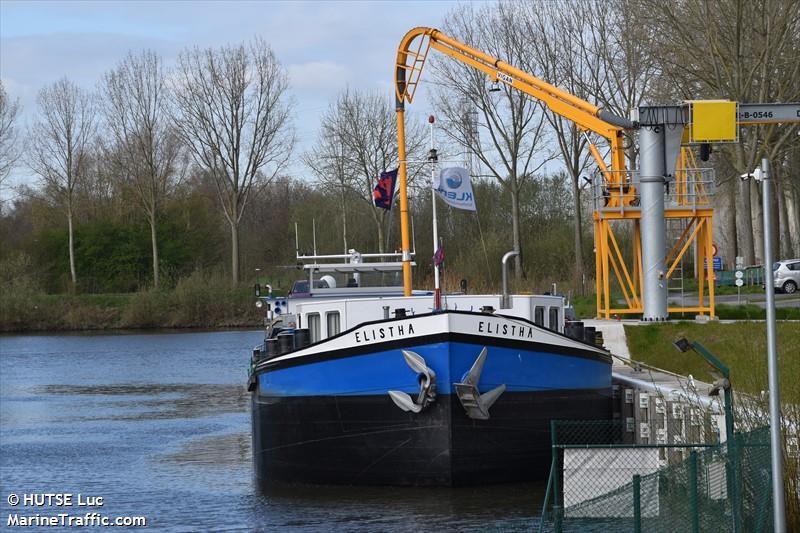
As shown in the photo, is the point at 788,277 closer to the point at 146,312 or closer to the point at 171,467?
the point at 171,467

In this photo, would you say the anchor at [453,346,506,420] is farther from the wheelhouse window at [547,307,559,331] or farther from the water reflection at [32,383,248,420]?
the water reflection at [32,383,248,420]

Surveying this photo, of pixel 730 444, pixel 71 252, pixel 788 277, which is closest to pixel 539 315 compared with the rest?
pixel 730 444

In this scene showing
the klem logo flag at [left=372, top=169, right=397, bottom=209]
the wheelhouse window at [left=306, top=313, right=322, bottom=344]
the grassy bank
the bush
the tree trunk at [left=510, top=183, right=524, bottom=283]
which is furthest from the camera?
the bush

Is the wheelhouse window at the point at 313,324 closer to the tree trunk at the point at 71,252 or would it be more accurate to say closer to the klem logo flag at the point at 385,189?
the klem logo flag at the point at 385,189

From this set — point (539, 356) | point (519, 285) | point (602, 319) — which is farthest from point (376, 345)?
point (519, 285)

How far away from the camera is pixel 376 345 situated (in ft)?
57.6

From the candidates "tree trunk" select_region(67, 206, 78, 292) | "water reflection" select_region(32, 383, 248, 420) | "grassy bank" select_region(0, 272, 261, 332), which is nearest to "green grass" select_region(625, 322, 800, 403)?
"water reflection" select_region(32, 383, 248, 420)

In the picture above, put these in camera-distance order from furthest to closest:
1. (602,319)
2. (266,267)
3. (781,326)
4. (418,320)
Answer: (266,267)
(602,319)
(781,326)
(418,320)

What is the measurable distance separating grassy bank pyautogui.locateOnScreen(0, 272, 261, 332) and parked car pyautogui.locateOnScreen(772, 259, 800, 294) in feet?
96.1

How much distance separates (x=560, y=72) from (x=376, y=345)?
1518 inches

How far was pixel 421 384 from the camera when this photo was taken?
17.2 metres

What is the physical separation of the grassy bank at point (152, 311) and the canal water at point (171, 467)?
22.4 meters

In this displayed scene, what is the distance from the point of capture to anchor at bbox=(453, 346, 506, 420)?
676 inches

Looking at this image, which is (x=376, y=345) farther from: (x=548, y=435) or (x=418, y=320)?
(x=548, y=435)
